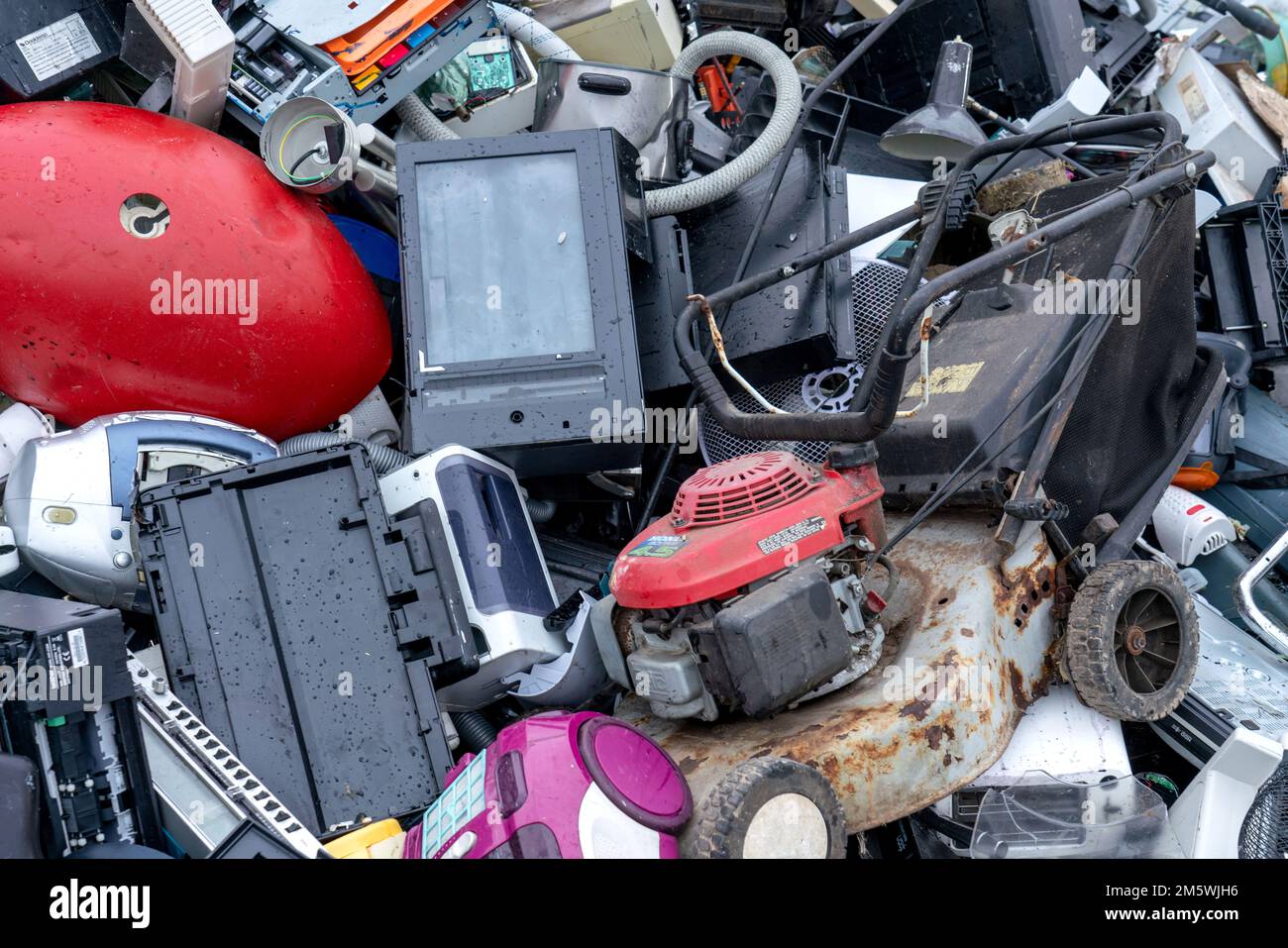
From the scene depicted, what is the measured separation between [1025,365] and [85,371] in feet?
7.72

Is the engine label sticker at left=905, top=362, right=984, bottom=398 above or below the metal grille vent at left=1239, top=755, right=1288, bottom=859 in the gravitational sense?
above

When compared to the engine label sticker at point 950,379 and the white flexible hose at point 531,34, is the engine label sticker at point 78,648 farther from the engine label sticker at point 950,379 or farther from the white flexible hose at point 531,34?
the white flexible hose at point 531,34

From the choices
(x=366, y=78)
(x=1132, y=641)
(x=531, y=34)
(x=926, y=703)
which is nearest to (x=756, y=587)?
(x=926, y=703)

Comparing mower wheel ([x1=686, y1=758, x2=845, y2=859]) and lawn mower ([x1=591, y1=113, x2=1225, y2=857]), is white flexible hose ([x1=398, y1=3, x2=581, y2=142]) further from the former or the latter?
mower wheel ([x1=686, y1=758, x2=845, y2=859])

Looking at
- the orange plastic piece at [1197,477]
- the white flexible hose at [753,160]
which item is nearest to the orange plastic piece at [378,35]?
the white flexible hose at [753,160]

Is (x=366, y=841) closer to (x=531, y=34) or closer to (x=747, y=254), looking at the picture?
(x=747, y=254)

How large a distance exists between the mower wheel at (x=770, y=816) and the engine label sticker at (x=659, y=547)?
52 centimetres

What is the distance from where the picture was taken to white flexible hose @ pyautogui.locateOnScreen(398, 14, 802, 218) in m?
3.79

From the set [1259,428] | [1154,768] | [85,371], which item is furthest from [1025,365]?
[85,371]

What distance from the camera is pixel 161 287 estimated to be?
10.1 feet

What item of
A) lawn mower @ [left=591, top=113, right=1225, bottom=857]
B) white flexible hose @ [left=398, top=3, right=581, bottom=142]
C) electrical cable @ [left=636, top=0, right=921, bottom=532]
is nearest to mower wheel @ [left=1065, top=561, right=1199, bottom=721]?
lawn mower @ [left=591, top=113, right=1225, bottom=857]

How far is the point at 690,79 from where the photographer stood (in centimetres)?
415

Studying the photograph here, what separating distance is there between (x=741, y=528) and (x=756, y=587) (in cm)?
13

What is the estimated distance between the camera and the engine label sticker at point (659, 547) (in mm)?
2602
